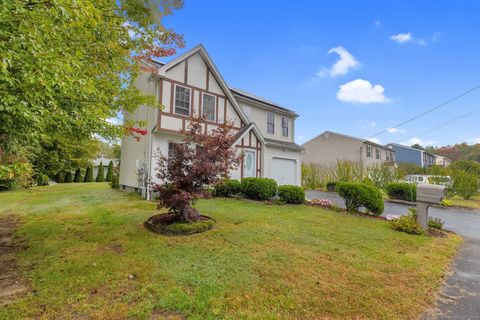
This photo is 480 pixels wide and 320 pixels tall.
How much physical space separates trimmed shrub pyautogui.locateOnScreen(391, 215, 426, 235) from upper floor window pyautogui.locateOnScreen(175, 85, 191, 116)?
1018 centimetres

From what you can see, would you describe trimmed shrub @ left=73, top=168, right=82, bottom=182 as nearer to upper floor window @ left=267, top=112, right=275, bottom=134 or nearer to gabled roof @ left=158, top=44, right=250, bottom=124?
gabled roof @ left=158, top=44, right=250, bottom=124

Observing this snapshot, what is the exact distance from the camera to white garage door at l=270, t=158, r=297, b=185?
1634 cm

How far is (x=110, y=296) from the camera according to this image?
130 inches

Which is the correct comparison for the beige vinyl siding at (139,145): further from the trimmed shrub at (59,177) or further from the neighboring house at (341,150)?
the neighboring house at (341,150)

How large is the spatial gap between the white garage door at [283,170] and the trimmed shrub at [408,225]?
9192 millimetres

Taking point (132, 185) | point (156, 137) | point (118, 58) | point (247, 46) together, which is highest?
point (247, 46)

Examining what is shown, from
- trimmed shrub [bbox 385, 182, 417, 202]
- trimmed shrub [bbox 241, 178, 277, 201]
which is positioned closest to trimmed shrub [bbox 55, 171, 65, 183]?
trimmed shrub [bbox 241, 178, 277, 201]

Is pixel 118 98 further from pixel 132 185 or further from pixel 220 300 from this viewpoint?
pixel 132 185

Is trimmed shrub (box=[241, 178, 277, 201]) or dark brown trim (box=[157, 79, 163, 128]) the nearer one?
dark brown trim (box=[157, 79, 163, 128])

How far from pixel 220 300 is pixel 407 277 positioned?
3.30 metres

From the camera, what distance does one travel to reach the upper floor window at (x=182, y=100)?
477 inches

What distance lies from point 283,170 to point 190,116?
829cm

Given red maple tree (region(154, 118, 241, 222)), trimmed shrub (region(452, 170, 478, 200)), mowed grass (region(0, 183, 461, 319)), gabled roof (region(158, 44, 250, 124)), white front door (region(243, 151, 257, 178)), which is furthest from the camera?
trimmed shrub (region(452, 170, 478, 200))

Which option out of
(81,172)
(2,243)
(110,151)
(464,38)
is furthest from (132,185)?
(110,151)
